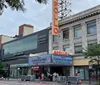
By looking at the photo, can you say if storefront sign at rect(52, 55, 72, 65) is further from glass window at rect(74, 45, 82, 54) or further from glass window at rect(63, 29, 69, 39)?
glass window at rect(63, 29, 69, 39)

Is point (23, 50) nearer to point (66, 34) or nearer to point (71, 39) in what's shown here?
point (66, 34)

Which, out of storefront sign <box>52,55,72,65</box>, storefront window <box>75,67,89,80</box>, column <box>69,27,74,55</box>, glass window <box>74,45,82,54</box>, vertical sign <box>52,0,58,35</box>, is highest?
vertical sign <box>52,0,58,35</box>

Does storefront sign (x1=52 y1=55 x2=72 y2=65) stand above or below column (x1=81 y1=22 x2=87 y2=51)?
below

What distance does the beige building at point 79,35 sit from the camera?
1563 inches

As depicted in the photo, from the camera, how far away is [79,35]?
140 feet

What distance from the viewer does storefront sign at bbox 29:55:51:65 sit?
41.0 m

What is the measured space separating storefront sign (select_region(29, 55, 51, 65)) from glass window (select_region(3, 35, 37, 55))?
878 cm

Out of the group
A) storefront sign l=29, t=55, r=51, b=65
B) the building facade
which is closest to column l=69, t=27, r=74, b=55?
storefront sign l=29, t=55, r=51, b=65

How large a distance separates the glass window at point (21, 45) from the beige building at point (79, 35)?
8.73 metres

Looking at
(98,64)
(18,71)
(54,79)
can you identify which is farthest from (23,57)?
(98,64)

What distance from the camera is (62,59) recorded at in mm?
41906

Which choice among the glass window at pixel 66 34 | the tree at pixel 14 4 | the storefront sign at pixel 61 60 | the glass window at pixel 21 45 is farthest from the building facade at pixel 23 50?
the tree at pixel 14 4

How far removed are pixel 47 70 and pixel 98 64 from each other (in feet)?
59.5

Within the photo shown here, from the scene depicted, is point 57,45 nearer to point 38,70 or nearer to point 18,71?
point 38,70
